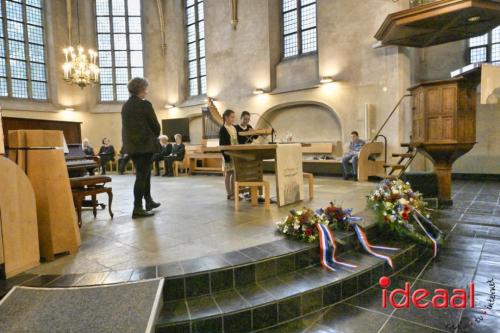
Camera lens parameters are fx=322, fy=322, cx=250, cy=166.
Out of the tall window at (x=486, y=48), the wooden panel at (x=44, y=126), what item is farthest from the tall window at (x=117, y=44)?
the tall window at (x=486, y=48)

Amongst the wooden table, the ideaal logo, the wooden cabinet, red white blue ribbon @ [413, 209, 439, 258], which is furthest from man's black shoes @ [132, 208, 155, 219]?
the wooden cabinet

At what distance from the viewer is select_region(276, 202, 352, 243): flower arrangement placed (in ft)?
8.93

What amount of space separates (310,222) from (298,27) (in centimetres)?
804

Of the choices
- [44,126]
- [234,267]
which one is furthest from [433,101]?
[44,126]

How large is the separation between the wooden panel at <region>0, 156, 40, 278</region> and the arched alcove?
289 inches

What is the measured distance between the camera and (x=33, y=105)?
449 inches

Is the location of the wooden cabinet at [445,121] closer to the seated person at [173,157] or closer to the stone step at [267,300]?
the stone step at [267,300]

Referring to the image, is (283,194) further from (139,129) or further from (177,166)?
(177,166)

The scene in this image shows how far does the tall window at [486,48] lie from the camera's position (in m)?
7.13

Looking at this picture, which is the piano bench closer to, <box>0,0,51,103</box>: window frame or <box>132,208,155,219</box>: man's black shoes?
<box>132,208,155,219</box>: man's black shoes

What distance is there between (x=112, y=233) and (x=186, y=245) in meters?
0.97

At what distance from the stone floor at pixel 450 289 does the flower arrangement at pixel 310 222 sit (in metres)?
0.60

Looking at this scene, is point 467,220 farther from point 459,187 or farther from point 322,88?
point 322,88

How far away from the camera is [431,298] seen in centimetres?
227
